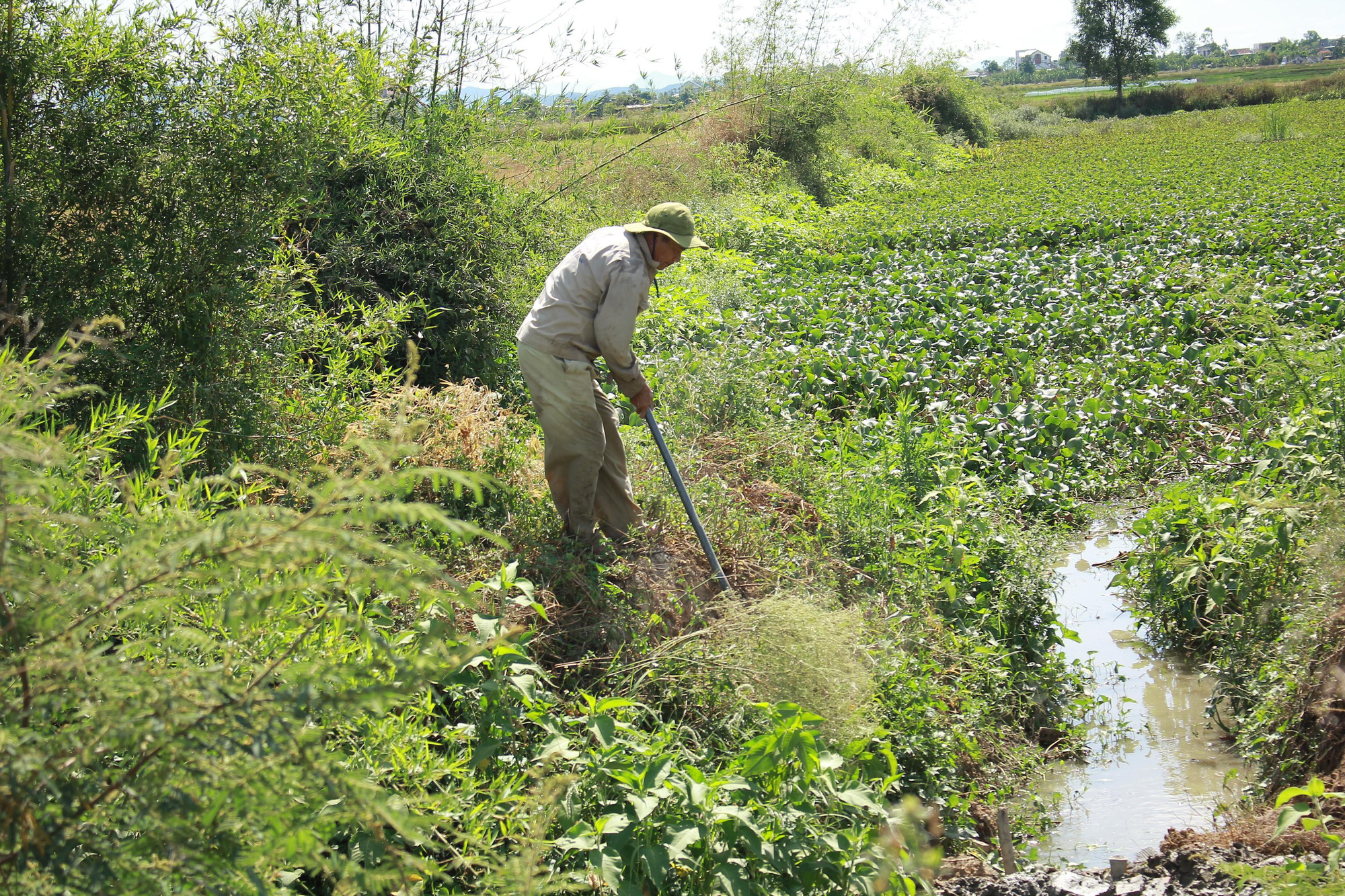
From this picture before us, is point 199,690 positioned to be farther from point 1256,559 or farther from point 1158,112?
point 1158,112

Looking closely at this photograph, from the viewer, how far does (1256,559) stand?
4.72 m

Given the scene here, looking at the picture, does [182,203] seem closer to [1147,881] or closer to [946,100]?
[1147,881]

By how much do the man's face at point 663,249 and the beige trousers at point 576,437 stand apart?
0.61 meters

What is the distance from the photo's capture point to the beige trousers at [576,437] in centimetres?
420

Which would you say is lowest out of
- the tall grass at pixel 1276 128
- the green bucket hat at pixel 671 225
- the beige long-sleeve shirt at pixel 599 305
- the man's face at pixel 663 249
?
the beige long-sleeve shirt at pixel 599 305

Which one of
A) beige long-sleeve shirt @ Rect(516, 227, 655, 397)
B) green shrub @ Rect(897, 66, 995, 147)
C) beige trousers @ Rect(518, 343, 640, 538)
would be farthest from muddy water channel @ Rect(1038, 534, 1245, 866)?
green shrub @ Rect(897, 66, 995, 147)

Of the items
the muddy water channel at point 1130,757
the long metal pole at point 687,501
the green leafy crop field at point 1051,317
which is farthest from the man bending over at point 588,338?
the green leafy crop field at point 1051,317

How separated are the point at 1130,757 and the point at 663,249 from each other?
326cm

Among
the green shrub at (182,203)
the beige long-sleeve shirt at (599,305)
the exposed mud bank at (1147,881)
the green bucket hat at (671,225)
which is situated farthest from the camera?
the green bucket hat at (671,225)

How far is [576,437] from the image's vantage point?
13.9 ft

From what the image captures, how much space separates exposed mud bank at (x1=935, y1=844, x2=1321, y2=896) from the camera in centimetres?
296

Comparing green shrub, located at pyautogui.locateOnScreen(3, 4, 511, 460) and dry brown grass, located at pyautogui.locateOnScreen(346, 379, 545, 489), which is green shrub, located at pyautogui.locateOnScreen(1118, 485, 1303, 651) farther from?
green shrub, located at pyautogui.locateOnScreen(3, 4, 511, 460)

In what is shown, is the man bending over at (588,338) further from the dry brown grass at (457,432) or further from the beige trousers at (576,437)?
the dry brown grass at (457,432)

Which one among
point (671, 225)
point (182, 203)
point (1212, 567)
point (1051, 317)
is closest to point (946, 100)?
point (1051, 317)
